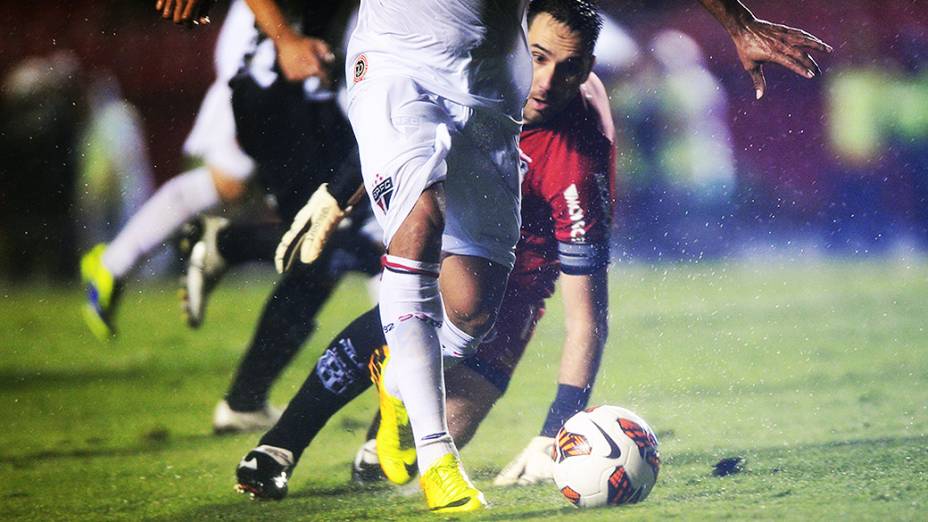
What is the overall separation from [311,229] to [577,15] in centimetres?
89

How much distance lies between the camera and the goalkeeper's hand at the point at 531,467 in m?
2.65

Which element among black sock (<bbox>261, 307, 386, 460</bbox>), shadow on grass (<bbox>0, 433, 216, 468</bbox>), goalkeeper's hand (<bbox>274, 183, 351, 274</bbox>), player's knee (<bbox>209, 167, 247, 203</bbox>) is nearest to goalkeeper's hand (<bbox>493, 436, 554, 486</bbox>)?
black sock (<bbox>261, 307, 386, 460</bbox>)

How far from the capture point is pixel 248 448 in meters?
2.90

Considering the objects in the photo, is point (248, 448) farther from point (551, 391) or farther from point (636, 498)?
point (636, 498)

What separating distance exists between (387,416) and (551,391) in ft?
1.66

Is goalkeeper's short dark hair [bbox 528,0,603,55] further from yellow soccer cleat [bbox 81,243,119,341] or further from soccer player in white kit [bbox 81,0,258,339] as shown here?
yellow soccer cleat [bbox 81,243,119,341]

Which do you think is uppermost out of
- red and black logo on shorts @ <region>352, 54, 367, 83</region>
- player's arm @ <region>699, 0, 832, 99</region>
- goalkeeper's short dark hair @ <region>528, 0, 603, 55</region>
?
player's arm @ <region>699, 0, 832, 99</region>

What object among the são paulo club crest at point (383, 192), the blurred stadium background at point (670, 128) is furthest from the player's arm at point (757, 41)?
the são paulo club crest at point (383, 192)

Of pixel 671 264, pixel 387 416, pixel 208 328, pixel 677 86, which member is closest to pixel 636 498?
pixel 387 416

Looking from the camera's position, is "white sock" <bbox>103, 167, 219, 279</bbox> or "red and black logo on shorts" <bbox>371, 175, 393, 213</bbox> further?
"white sock" <bbox>103, 167, 219, 279</bbox>

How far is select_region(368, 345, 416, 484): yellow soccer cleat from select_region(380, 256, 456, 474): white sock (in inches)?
10.9

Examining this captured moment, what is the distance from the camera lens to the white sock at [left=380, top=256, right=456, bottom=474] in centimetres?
225

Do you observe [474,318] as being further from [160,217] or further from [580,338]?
[160,217]

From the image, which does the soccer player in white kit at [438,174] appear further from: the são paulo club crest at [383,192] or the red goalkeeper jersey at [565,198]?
the red goalkeeper jersey at [565,198]
